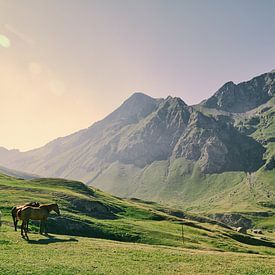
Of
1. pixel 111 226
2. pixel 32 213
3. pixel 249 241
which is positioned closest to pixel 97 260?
pixel 32 213

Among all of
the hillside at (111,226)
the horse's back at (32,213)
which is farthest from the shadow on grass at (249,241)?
the horse's back at (32,213)

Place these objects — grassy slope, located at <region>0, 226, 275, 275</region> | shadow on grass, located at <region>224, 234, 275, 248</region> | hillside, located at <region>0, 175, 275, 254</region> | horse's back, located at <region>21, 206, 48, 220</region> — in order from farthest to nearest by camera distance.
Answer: shadow on grass, located at <region>224, 234, 275, 248</region>
hillside, located at <region>0, 175, 275, 254</region>
horse's back, located at <region>21, 206, 48, 220</region>
grassy slope, located at <region>0, 226, 275, 275</region>

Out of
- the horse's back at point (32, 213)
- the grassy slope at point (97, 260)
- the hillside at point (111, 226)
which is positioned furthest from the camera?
the hillside at point (111, 226)

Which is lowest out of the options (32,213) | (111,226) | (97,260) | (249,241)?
(97,260)

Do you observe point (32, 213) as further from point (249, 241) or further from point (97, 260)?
point (249, 241)

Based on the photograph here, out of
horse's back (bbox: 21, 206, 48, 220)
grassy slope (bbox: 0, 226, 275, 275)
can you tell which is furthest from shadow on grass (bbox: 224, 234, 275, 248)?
horse's back (bbox: 21, 206, 48, 220)

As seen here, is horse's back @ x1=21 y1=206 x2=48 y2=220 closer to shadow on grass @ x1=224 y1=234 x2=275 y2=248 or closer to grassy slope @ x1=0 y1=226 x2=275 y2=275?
grassy slope @ x1=0 y1=226 x2=275 y2=275

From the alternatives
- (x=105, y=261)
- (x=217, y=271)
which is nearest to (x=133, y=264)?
(x=105, y=261)

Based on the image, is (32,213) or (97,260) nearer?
(97,260)

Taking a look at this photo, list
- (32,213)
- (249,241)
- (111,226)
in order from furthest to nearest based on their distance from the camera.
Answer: (249,241)
(111,226)
(32,213)

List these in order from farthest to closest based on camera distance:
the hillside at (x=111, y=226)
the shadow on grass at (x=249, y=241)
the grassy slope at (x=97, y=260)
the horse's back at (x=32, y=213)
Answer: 1. the shadow on grass at (x=249, y=241)
2. the hillside at (x=111, y=226)
3. the horse's back at (x=32, y=213)
4. the grassy slope at (x=97, y=260)

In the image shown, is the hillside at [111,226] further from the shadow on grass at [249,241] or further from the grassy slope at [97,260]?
the grassy slope at [97,260]

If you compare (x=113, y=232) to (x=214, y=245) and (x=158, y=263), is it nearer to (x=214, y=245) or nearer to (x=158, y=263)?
(x=214, y=245)

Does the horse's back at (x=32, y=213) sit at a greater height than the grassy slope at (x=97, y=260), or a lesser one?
greater
